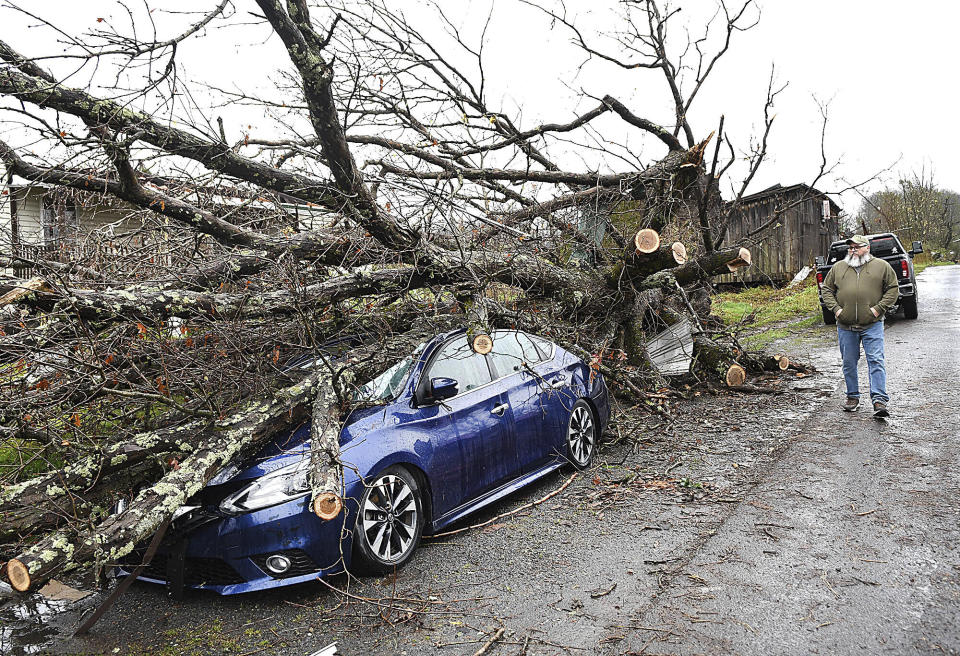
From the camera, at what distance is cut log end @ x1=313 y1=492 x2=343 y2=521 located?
368cm

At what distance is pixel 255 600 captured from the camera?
4078 mm

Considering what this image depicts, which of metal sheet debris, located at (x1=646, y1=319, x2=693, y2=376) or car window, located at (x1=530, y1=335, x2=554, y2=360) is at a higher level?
car window, located at (x1=530, y1=335, x2=554, y2=360)

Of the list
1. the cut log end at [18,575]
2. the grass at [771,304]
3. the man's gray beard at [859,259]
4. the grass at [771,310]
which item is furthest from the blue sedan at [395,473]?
the grass at [771,304]

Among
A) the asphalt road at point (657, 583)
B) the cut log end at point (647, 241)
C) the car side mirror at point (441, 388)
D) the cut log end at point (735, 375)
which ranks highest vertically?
the cut log end at point (647, 241)

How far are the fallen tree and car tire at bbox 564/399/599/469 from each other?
0.75 metres

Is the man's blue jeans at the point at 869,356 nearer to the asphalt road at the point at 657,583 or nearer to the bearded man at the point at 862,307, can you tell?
the bearded man at the point at 862,307

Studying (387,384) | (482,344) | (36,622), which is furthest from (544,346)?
(36,622)

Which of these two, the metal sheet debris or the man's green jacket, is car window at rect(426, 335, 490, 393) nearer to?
the man's green jacket

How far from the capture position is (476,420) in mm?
5238

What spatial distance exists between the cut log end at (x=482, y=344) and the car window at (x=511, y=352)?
0.47 metres

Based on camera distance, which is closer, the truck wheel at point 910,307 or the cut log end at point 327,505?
the cut log end at point 327,505

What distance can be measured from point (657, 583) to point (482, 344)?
2.27 meters

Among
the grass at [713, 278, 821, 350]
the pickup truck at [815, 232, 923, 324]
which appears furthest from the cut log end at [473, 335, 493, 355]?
the pickup truck at [815, 232, 923, 324]

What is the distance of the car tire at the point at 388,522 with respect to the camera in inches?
164
